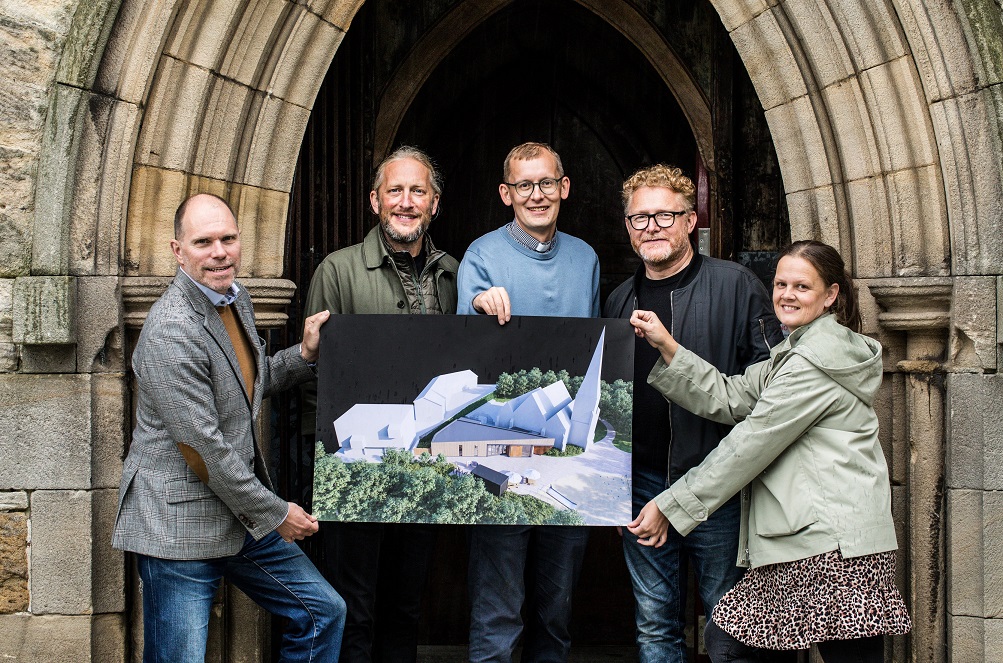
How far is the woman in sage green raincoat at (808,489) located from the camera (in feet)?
8.41

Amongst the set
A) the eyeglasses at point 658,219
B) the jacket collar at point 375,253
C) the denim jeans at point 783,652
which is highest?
the eyeglasses at point 658,219

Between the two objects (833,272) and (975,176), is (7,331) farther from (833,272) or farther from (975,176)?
(975,176)

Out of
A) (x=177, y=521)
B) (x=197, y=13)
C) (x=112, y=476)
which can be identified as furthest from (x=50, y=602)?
(x=197, y=13)

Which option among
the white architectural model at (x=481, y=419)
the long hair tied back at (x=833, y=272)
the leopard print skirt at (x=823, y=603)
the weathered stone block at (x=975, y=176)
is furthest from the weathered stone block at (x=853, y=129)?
the leopard print skirt at (x=823, y=603)

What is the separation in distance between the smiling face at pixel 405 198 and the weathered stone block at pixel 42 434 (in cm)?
113

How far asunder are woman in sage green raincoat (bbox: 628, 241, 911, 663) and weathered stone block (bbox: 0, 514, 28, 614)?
6.92ft

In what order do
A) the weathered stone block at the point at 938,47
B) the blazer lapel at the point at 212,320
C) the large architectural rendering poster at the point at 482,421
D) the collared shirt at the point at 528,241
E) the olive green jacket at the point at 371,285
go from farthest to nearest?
the olive green jacket at the point at 371,285 → the collared shirt at the point at 528,241 → the weathered stone block at the point at 938,47 → the large architectural rendering poster at the point at 482,421 → the blazer lapel at the point at 212,320

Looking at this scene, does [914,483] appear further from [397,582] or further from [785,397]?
[397,582]

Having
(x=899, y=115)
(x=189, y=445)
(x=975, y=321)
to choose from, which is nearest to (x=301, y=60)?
(x=189, y=445)

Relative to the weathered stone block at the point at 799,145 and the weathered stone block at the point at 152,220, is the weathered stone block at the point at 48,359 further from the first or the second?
the weathered stone block at the point at 799,145

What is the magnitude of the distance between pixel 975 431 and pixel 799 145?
1.13m

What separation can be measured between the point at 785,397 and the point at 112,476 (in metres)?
2.20

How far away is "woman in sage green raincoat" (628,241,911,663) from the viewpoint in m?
2.56

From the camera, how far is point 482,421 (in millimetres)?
2955
